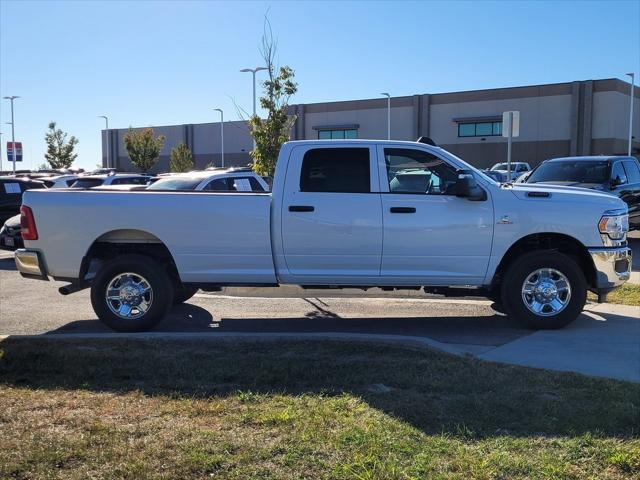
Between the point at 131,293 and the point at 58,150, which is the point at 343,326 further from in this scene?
the point at 58,150

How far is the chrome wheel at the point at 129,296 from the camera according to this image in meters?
7.14

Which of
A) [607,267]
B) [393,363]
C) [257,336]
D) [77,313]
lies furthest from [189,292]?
[607,267]

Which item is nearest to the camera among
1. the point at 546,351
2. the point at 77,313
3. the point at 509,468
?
the point at 509,468

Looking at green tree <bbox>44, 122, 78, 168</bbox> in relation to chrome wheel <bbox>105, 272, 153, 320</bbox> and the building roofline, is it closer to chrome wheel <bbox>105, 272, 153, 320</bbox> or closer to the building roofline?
the building roofline

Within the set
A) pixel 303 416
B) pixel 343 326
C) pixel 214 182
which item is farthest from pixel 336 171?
pixel 214 182

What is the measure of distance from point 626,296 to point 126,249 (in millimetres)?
6760

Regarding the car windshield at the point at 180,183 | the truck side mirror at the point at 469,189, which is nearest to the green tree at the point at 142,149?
the car windshield at the point at 180,183

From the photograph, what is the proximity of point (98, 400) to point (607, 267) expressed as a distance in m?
5.41

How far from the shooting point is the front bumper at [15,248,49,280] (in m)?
7.09

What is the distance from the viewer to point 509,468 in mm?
3551

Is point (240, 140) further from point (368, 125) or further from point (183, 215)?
point (183, 215)

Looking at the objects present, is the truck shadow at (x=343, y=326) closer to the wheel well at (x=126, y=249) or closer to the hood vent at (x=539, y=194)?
the wheel well at (x=126, y=249)

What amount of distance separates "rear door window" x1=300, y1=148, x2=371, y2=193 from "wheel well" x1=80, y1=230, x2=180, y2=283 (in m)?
1.75

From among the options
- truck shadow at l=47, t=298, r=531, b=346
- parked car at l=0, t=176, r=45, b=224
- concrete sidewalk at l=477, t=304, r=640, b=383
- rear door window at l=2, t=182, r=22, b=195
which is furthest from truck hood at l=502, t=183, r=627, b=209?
rear door window at l=2, t=182, r=22, b=195
